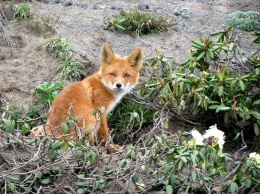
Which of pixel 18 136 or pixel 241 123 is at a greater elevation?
pixel 18 136

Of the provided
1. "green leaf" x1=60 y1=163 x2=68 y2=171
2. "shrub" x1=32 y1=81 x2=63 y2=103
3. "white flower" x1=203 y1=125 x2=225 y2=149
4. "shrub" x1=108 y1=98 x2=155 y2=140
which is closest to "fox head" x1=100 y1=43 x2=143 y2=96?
"shrub" x1=108 y1=98 x2=155 y2=140

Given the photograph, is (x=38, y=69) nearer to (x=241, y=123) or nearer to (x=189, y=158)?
(x=241, y=123)

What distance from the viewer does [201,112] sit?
7824 mm

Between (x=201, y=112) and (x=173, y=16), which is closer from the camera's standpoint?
(x=201, y=112)

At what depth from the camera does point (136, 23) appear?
10.1 m

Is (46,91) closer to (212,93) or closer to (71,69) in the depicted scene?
A: (71,69)

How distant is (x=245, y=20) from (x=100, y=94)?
4626 mm

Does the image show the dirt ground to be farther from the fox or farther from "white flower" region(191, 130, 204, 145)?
"white flower" region(191, 130, 204, 145)

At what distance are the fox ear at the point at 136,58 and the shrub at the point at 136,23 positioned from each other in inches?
86.9

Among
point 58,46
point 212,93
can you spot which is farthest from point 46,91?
point 212,93

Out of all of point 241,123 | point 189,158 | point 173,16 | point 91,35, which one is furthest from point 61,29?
point 189,158

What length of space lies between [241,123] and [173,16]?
434cm

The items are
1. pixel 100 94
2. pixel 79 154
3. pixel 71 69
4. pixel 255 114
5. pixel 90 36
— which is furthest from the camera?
pixel 90 36

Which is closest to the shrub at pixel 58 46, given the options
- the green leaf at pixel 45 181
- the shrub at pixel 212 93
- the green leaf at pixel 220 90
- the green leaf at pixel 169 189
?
the shrub at pixel 212 93
